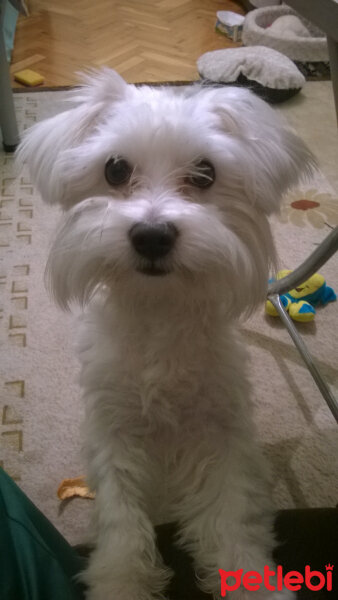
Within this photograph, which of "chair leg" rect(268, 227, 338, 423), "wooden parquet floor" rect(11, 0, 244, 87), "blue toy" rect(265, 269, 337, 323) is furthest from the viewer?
"wooden parquet floor" rect(11, 0, 244, 87)

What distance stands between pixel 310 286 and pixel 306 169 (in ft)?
2.36

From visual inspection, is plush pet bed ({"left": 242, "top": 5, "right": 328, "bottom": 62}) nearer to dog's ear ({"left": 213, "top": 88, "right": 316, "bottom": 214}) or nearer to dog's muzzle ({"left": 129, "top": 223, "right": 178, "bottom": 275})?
dog's ear ({"left": 213, "top": 88, "right": 316, "bottom": 214})

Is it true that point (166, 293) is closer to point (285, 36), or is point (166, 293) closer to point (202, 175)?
point (202, 175)

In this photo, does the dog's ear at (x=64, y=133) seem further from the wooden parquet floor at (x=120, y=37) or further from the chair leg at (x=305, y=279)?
the wooden parquet floor at (x=120, y=37)

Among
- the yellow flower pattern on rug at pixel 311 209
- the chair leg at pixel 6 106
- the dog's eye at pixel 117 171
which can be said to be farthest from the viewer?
the chair leg at pixel 6 106

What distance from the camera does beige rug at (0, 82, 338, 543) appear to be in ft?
3.47

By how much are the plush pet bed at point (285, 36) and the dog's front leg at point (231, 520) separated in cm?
225

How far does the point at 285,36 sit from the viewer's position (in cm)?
251

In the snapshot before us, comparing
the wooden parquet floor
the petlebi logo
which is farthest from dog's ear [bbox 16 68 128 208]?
A: the wooden parquet floor

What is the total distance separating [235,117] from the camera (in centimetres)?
70

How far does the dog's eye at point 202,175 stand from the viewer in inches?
27.1

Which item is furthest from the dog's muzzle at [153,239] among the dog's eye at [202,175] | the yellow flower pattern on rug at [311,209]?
the yellow flower pattern on rug at [311,209]

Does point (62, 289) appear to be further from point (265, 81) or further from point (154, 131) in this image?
point (265, 81)

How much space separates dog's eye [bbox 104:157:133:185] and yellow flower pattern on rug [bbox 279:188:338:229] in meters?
1.07
